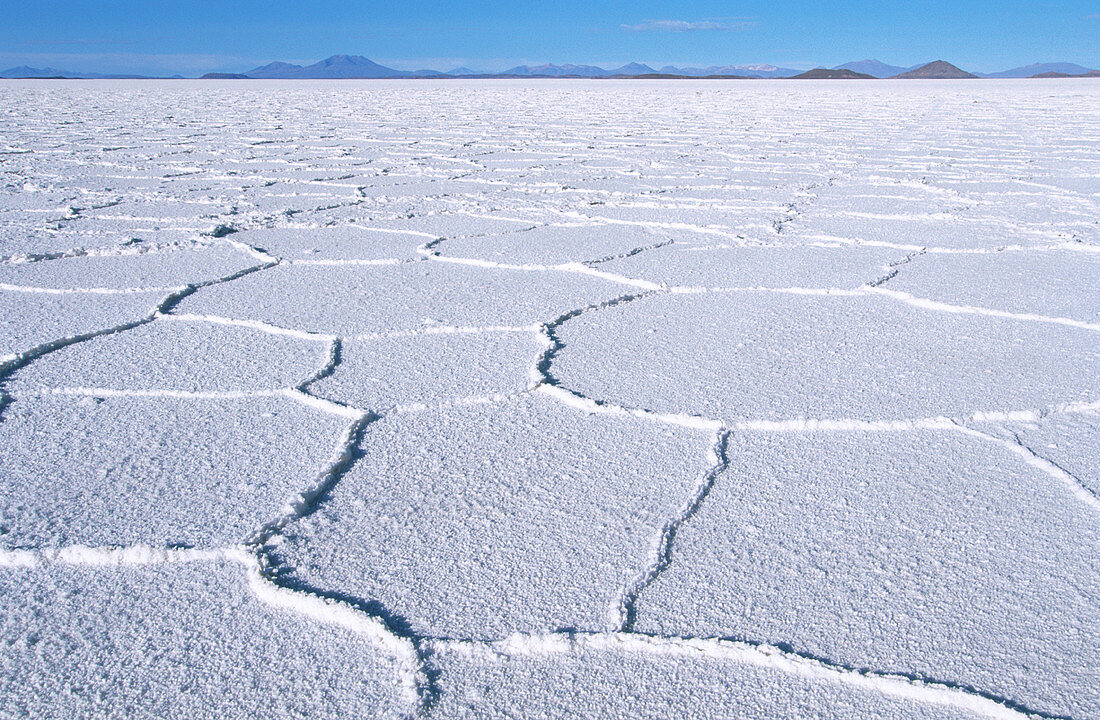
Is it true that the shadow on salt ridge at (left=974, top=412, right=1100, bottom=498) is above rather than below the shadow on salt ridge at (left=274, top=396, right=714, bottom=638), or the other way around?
above

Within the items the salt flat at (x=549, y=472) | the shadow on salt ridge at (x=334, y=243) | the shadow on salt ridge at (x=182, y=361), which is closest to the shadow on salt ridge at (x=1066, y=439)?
the salt flat at (x=549, y=472)

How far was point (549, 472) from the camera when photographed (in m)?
1.04

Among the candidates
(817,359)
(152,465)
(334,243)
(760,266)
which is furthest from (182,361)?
(760,266)

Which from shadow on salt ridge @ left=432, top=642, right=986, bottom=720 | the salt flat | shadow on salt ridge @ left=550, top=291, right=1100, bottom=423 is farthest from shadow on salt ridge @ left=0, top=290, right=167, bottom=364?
shadow on salt ridge @ left=432, top=642, right=986, bottom=720

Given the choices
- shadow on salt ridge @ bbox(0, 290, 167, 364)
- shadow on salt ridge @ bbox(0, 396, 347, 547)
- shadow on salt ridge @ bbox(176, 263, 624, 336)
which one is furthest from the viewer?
shadow on salt ridge @ bbox(176, 263, 624, 336)

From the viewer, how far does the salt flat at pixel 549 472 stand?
2.34 ft

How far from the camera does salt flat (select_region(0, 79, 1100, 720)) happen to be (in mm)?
713

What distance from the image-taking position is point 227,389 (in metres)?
1.29

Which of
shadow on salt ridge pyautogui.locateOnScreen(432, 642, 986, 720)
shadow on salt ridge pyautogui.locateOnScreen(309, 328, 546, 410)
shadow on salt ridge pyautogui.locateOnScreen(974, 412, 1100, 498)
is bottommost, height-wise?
shadow on salt ridge pyautogui.locateOnScreen(432, 642, 986, 720)

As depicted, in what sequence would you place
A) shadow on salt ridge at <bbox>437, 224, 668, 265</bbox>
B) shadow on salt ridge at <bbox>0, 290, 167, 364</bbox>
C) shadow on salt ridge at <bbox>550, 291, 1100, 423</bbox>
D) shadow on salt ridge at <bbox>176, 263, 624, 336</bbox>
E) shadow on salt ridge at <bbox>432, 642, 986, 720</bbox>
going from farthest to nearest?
shadow on salt ridge at <bbox>437, 224, 668, 265</bbox> → shadow on salt ridge at <bbox>176, 263, 624, 336</bbox> → shadow on salt ridge at <bbox>0, 290, 167, 364</bbox> → shadow on salt ridge at <bbox>550, 291, 1100, 423</bbox> → shadow on salt ridge at <bbox>432, 642, 986, 720</bbox>

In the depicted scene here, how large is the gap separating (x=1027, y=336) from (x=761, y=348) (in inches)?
19.5

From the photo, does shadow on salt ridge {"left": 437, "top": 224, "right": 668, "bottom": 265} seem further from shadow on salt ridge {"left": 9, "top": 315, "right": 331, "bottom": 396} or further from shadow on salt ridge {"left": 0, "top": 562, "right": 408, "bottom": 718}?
shadow on salt ridge {"left": 0, "top": 562, "right": 408, "bottom": 718}

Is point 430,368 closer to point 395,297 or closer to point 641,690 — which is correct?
point 395,297

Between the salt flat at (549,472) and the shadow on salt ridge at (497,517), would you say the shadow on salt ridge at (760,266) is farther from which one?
the shadow on salt ridge at (497,517)
